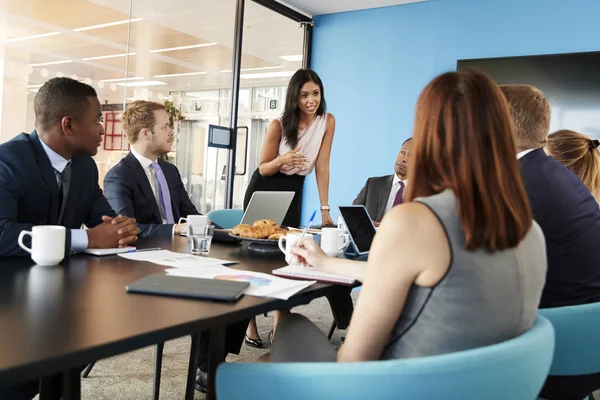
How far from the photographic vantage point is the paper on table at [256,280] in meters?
1.24

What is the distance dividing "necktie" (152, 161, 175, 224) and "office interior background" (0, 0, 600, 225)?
1.64 m

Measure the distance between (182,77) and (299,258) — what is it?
4178 mm

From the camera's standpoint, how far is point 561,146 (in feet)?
7.42

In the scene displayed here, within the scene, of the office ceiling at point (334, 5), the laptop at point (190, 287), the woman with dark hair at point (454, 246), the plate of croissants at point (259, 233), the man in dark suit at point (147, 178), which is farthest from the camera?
the office ceiling at point (334, 5)

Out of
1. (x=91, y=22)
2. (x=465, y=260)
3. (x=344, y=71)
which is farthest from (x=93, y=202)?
(x=344, y=71)

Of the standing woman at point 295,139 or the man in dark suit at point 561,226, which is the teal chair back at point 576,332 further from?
the standing woman at point 295,139

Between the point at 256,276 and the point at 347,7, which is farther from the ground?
the point at 347,7

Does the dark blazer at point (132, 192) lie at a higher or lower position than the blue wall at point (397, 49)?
lower

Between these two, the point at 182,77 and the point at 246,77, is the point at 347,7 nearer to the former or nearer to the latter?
the point at 246,77

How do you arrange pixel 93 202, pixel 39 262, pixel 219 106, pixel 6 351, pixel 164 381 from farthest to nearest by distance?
pixel 219 106
pixel 164 381
pixel 93 202
pixel 39 262
pixel 6 351

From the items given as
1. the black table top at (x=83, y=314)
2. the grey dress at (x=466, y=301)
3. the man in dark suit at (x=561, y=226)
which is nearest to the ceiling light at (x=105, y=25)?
the black table top at (x=83, y=314)

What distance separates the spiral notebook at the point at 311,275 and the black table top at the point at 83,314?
0.04 metres

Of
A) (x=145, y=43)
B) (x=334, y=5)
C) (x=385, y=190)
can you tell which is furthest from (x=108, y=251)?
(x=334, y=5)

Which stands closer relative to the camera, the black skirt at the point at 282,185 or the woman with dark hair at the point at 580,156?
the woman with dark hair at the point at 580,156
